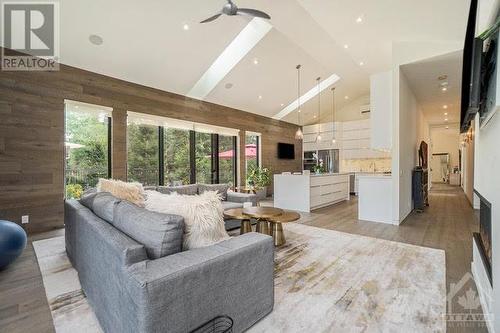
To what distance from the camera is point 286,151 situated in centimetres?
983

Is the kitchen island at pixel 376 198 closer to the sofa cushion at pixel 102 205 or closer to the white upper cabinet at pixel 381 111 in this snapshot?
the white upper cabinet at pixel 381 111

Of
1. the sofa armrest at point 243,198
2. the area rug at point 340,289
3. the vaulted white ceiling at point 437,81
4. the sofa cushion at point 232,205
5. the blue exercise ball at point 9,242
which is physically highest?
the vaulted white ceiling at point 437,81

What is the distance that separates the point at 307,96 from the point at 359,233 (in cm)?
573

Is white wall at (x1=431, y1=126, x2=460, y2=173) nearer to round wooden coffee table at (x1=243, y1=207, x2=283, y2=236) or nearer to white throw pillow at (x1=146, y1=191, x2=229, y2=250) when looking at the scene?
round wooden coffee table at (x1=243, y1=207, x2=283, y2=236)

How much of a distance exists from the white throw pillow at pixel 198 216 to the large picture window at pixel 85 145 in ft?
12.3

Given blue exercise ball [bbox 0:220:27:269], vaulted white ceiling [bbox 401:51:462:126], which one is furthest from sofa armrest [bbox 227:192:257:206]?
vaulted white ceiling [bbox 401:51:462:126]

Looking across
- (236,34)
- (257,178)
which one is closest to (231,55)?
(236,34)

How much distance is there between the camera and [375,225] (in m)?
4.64

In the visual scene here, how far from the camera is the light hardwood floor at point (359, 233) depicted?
188cm

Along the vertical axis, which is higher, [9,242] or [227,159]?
[227,159]

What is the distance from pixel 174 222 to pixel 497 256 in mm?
2084

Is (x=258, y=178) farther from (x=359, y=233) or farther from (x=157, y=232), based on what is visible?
(x=157, y=232)

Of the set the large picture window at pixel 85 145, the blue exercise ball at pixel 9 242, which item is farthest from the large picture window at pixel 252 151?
the blue exercise ball at pixel 9 242

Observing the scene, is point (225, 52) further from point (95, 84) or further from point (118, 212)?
point (118, 212)
